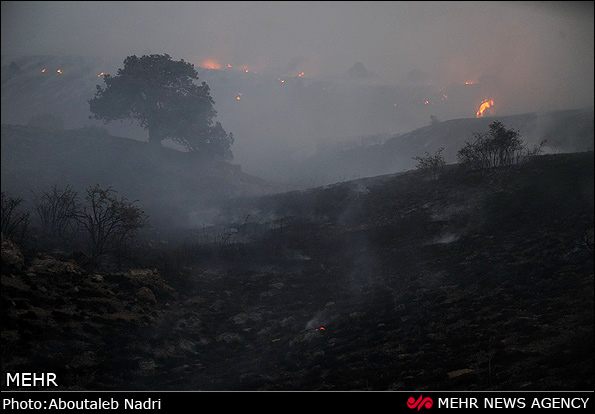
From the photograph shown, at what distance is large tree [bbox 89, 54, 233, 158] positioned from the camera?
54.5 meters

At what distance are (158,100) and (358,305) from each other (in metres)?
53.2

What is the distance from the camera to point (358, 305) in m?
14.7

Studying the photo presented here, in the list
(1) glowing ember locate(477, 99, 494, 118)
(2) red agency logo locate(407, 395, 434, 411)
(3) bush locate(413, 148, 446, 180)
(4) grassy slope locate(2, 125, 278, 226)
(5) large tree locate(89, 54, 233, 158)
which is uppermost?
(1) glowing ember locate(477, 99, 494, 118)

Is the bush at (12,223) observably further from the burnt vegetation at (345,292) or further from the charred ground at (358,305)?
the charred ground at (358,305)

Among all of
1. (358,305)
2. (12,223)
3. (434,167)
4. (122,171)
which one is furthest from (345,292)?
(122,171)

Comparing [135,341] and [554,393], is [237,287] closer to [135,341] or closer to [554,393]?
[135,341]

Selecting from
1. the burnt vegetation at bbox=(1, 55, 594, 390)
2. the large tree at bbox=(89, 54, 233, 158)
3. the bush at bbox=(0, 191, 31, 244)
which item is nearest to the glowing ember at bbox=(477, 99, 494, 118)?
the large tree at bbox=(89, 54, 233, 158)

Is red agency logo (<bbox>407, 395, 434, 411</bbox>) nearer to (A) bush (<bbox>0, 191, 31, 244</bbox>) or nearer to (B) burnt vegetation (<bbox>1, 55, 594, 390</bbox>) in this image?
(B) burnt vegetation (<bbox>1, 55, 594, 390</bbox>)

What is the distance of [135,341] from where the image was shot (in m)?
11.8

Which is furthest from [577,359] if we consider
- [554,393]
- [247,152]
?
[247,152]

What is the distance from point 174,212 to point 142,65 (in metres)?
32.9

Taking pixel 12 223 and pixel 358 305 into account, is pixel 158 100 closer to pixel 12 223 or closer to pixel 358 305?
pixel 12 223

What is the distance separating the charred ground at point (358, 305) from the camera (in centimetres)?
862

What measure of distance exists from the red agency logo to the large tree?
56.5 metres
